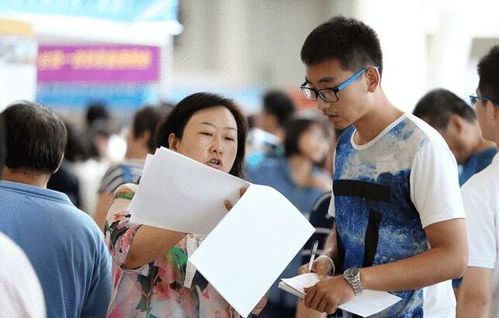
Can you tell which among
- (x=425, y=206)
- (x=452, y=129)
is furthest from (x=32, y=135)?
(x=452, y=129)

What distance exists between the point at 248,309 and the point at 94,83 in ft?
22.6

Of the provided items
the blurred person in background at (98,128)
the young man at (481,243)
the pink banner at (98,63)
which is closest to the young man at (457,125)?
the young man at (481,243)

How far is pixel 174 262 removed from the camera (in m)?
2.91

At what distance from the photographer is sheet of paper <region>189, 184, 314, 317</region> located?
8.21 feet

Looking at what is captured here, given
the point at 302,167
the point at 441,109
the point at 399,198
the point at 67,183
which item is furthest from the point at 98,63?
→ the point at 399,198

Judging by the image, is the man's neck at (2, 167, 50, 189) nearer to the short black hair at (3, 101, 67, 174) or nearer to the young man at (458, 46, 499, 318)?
the short black hair at (3, 101, 67, 174)

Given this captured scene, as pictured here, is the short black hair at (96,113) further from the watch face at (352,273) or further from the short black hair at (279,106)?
the watch face at (352,273)

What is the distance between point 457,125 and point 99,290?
68.9 inches

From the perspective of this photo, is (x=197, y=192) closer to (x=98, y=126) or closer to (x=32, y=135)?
(x=32, y=135)

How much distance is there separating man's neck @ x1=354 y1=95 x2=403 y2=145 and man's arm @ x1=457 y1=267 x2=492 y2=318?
1.94ft

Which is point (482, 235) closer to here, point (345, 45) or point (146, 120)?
point (345, 45)

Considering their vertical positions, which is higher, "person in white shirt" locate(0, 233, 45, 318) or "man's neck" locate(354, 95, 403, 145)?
"man's neck" locate(354, 95, 403, 145)

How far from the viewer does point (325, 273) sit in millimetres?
2949

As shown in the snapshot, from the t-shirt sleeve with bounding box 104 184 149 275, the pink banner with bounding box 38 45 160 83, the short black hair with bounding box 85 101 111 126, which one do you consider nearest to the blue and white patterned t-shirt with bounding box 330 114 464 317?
the t-shirt sleeve with bounding box 104 184 149 275
